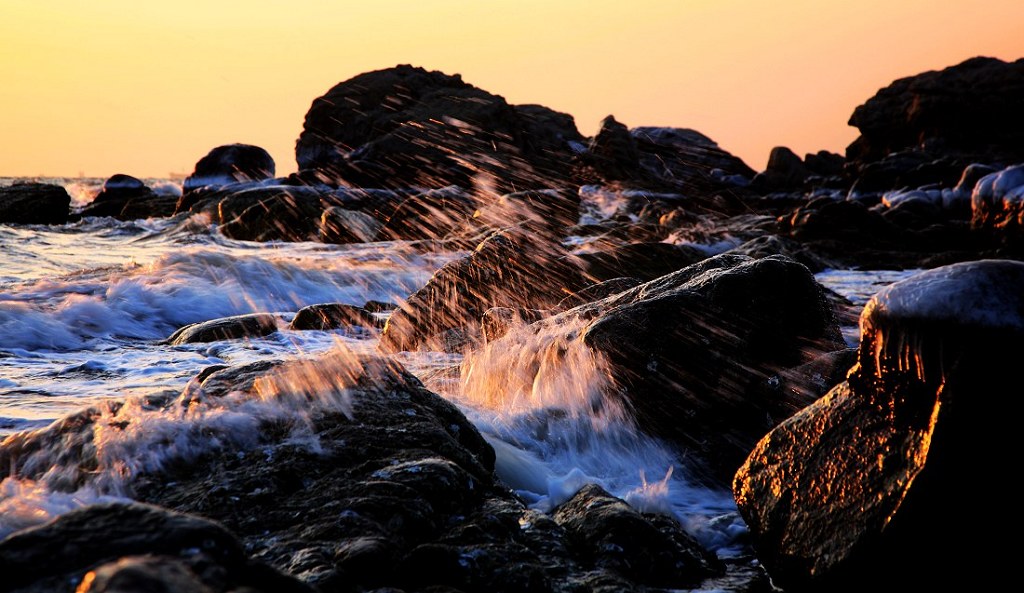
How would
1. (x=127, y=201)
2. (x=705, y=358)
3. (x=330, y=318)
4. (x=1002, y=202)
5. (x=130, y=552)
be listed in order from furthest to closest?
(x=127, y=201), (x=1002, y=202), (x=330, y=318), (x=705, y=358), (x=130, y=552)

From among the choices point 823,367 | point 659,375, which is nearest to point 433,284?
point 659,375

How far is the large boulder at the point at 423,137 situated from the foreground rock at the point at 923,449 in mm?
28992

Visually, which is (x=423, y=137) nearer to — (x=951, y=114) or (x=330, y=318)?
(x=951, y=114)

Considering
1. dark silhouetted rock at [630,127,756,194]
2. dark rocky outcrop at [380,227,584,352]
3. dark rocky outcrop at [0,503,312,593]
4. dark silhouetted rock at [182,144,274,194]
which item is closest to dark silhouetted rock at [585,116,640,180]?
dark silhouetted rock at [630,127,756,194]

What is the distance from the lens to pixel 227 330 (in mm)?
6820

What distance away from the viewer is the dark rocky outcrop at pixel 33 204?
22.5m

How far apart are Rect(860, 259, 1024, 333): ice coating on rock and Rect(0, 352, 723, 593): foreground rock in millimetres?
1019

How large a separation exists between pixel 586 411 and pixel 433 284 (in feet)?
11.1

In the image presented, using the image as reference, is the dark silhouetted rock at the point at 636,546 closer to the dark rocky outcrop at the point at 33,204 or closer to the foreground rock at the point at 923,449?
the foreground rock at the point at 923,449

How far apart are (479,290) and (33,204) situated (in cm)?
2064

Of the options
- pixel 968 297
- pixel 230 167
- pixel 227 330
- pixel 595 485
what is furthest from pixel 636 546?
pixel 230 167

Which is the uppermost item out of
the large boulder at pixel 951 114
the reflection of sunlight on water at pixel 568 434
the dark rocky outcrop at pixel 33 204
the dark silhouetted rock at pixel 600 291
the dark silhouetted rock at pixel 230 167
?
the large boulder at pixel 951 114

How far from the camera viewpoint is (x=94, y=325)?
24.0ft

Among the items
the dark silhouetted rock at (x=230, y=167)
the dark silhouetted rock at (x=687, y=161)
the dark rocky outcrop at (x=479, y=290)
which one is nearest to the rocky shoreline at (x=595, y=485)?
the dark rocky outcrop at (x=479, y=290)
